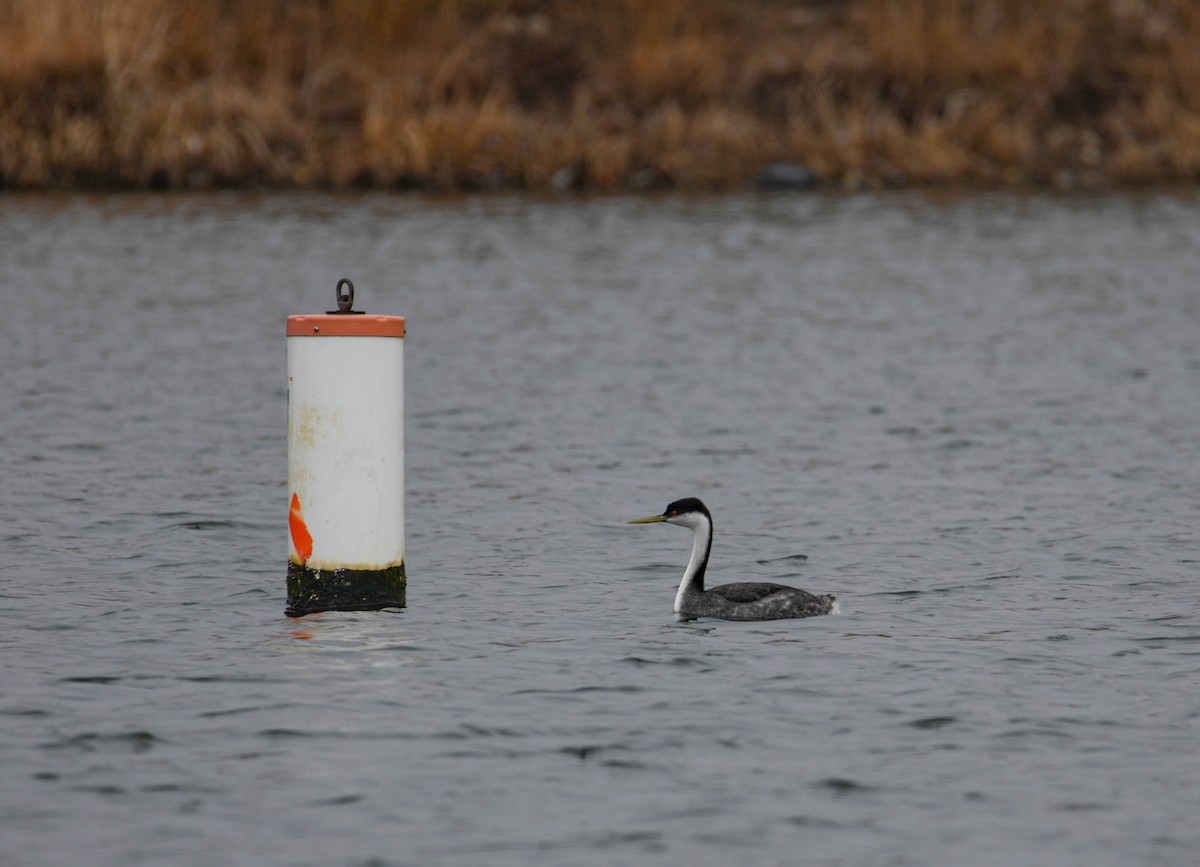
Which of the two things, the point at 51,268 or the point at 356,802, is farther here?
the point at 51,268

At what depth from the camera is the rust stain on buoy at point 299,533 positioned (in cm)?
1116

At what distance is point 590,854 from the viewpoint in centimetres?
775

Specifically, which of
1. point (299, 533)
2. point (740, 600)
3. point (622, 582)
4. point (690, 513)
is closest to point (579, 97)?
point (622, 582)

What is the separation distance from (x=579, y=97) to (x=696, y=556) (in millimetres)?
26780

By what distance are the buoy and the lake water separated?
27 cm

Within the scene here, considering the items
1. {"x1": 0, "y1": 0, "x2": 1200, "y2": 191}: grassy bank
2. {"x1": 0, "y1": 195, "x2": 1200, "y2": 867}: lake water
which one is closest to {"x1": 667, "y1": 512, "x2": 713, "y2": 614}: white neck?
{"x1": 0, "y1": 195, "x2": 1200, "y2": 867}: lake water

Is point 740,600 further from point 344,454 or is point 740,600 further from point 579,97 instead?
point 579,97

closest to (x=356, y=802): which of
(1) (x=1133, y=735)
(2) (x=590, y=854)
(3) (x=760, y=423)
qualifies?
(2) (x=590, y=854)

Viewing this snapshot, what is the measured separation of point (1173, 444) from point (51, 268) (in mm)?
17243

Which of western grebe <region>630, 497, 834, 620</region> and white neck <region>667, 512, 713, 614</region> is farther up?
white neck <region>667, 512, 713, 614</region>

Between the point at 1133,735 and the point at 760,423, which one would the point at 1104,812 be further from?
the point at 760,423

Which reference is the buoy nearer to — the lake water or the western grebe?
the lake water

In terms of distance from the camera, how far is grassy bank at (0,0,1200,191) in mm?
36062

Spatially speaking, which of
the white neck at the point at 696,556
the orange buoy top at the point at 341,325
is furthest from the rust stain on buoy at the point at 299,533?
the white neck at the point at 696,556
